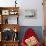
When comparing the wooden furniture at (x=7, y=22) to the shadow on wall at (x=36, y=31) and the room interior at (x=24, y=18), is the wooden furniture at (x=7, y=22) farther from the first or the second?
the shadow on wall at (x=36, y=31)

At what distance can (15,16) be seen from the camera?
5051 millimetres

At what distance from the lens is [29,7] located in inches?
200

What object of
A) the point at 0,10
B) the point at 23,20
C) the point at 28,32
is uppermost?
the point at 0,10

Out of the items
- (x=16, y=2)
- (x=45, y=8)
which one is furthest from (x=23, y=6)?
(x=45, y=8)

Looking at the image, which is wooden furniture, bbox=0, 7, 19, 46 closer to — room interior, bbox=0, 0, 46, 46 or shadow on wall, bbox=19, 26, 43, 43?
room interior, bbox=0, 0, 46, 46

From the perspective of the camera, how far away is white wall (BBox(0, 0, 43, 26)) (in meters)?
5.05

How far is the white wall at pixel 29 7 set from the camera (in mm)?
5055

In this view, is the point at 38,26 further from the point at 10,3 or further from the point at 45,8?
the point at 10,3

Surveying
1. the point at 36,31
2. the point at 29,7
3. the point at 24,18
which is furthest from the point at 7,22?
the point at 36,31

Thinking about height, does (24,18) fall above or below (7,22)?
above

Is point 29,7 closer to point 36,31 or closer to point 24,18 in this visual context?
point 24,18

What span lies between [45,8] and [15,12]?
3.12ft

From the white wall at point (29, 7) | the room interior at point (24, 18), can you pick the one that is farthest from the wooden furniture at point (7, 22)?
the white wall at point (29, 7)

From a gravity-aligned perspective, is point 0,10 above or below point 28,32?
above
